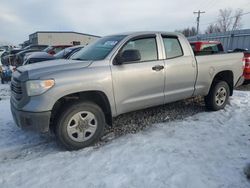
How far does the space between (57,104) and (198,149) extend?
231cm

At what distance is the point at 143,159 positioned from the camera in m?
3.82

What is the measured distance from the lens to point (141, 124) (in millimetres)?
5359

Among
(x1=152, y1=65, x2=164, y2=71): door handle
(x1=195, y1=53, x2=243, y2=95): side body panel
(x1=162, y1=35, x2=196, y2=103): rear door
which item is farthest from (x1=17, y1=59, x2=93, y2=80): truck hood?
(x1=195, y1=53, x2=243, y2=95): side body panel

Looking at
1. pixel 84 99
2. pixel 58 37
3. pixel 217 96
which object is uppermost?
pixel 58 37

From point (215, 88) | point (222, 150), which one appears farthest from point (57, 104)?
point (215, 88)

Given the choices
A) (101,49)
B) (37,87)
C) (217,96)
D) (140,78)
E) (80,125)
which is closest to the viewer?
(37,87)

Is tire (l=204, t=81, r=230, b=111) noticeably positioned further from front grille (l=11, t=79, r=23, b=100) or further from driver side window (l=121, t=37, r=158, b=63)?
front grille (l=11, t=79, r=23, b=100)

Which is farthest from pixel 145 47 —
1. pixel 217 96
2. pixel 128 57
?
pixel 217 96

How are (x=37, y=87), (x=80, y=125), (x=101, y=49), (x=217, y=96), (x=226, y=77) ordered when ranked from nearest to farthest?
(x=37, y=87) → (x=80, y=125) → (x=101, y=49) → (x=217, y=96) → (x=226, y=77)

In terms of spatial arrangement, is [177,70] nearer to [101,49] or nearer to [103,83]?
[101,49]

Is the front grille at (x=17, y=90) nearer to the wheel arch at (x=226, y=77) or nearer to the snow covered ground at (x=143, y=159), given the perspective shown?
the snow covered ground at (x=143, y=159)

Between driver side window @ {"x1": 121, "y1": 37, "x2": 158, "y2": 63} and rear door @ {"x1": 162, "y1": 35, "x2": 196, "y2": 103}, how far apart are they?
27 cm

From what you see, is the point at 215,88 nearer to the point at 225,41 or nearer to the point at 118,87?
the point at 118,87

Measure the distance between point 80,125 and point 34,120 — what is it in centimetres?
72
